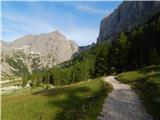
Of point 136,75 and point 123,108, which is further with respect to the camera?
point 136,75

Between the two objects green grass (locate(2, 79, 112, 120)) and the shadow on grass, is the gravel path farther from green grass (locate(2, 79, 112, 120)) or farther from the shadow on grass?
the shadow on grass

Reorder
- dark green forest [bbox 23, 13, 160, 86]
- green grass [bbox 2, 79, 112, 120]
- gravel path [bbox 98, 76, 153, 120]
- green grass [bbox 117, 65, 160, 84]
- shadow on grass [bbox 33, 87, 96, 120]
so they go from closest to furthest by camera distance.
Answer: gravel path [bbox 98, 76, 153, 120] → shadow on grass [bbox 33, 87, 96, 120] → green grass [bbox 2, 79, 112, 120] → green grass [bbox 117, 65, 160, 84] → dark green forest [bbox 23, 13, 160, 86]

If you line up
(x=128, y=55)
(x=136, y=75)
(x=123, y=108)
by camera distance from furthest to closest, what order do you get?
1. (x=128, y=55)
2. (x=136, y=75)
3. (x=123, y=108)

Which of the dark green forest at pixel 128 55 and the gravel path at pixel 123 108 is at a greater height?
the dark green forest at pixel 128 55

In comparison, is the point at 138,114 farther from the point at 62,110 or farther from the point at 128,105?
the point at 62,110

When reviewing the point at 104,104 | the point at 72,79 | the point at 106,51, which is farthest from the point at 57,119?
the point at 72,79

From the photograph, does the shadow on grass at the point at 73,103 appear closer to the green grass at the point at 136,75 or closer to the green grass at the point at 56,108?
the green grass at the point at 56,108

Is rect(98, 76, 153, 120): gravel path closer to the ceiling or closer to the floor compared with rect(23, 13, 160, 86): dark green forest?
closer to the floor

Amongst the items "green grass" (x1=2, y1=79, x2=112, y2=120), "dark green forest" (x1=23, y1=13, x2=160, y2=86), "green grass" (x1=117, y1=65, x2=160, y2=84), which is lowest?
"green grass" (x1=2, y1=79, x2=112, y2=120)

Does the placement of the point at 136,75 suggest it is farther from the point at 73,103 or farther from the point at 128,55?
the point at 128,55

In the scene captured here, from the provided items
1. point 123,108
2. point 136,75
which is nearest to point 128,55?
point 136,75

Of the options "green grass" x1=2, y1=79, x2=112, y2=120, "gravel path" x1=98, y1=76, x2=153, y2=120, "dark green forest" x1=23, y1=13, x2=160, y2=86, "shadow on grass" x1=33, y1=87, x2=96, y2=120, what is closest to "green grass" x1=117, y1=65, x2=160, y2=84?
"shadow on grass" x1=33, y1=87, x2=96, y2=120

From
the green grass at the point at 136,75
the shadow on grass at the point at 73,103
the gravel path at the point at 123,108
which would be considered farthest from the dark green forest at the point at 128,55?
the gravel path at the point at 123,108

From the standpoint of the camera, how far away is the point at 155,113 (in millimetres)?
30359
